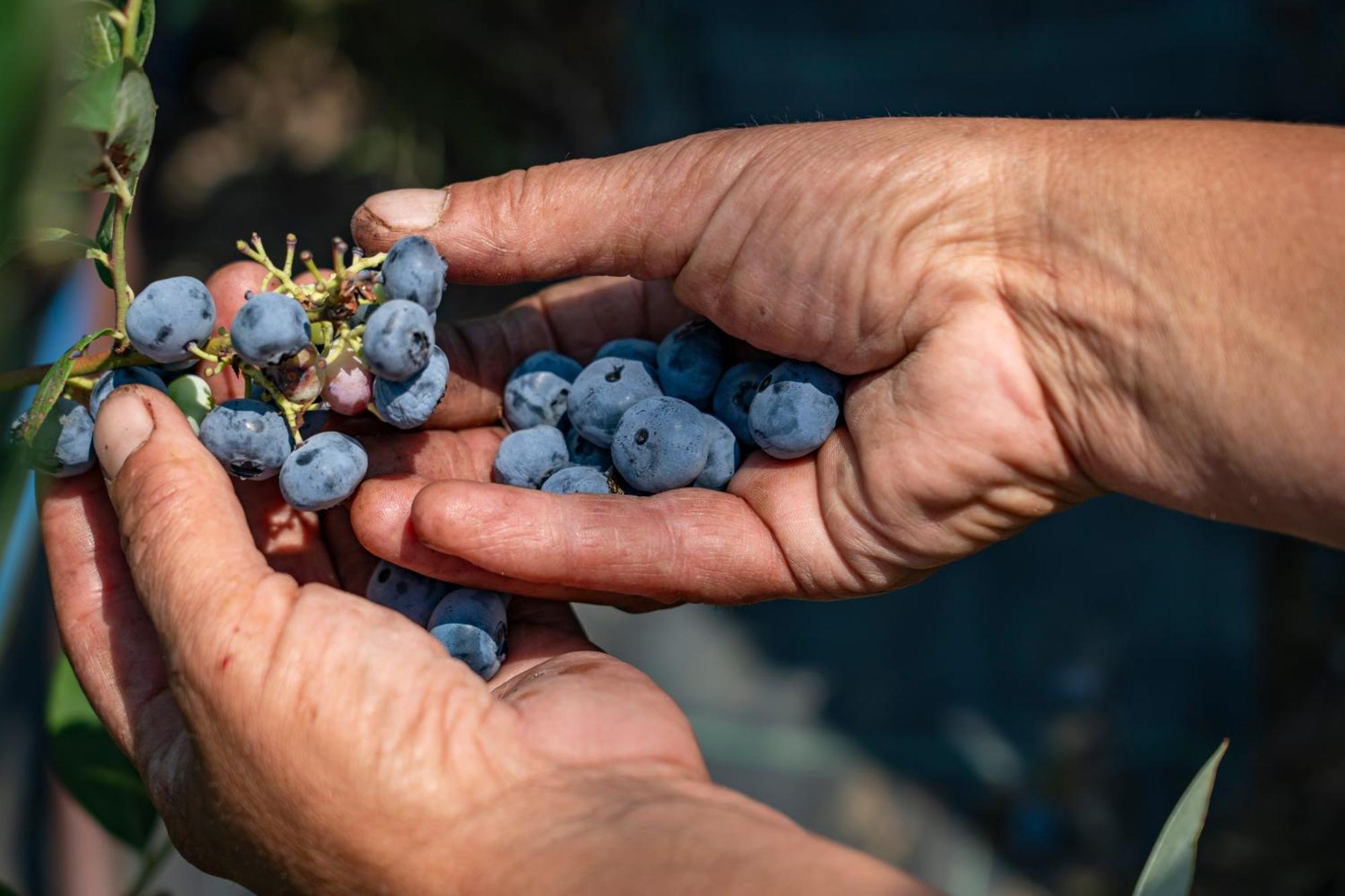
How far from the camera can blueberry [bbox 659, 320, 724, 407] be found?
1937 millimetres

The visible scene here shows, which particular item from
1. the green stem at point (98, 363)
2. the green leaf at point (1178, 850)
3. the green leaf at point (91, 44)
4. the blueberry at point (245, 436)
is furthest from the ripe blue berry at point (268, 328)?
the green leaf at point (1178, 850)

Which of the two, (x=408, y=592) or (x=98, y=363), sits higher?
(x=98, y=363)

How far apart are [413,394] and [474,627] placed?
1.30 feet

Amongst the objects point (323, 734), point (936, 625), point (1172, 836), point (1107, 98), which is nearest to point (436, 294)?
point (323, 734)

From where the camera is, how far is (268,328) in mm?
1401

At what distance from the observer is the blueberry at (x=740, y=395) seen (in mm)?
1918

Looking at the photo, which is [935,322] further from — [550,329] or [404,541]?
[404,541]

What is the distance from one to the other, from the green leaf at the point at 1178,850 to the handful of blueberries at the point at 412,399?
811 mm

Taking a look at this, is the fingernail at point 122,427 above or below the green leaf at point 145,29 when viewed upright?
below

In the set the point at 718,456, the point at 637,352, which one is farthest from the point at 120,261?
the point at 718,456

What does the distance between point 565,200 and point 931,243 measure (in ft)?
2.14

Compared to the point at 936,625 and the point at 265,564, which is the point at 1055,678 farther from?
the point at 265,564

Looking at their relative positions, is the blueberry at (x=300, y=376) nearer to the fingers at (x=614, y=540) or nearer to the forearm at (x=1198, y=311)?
the fingers at (x=614, y=540)

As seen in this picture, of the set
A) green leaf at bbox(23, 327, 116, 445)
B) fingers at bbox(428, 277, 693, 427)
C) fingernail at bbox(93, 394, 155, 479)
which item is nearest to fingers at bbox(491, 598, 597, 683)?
fingers at bbox(428, 277, 693, 427)
